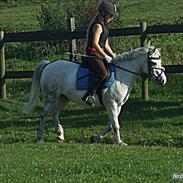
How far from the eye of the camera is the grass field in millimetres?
9445

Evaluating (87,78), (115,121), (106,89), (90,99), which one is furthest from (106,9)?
(115,121)

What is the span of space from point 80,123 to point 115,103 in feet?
8.66

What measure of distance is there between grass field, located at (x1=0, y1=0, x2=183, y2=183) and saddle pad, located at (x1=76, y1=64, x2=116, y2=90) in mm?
1118

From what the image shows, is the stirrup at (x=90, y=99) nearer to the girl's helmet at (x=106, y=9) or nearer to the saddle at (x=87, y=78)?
the saddle at (x=87, y=78)

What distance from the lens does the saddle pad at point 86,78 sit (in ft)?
44.4

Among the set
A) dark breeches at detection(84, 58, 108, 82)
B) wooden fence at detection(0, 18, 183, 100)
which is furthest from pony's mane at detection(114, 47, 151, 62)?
wooden fence at detection(0, 18, 183, 100)

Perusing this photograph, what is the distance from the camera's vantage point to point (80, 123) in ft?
52.5

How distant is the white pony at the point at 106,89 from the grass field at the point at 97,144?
528 mm

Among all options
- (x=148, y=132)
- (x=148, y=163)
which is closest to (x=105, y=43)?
(x=148, y=132)

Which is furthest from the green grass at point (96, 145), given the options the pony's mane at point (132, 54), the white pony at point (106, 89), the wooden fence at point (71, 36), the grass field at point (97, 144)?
the pony's mane at point (132, 54)

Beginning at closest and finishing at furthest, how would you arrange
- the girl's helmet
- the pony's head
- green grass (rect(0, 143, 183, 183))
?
green grass (rect(0, 143, 183, 183)) < the girl's helmet < the pony's head

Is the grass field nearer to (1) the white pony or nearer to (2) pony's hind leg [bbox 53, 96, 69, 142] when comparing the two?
(2) pony's hind leg [bbox 53, 96, 69, 142]

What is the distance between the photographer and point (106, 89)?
1352 centimetres

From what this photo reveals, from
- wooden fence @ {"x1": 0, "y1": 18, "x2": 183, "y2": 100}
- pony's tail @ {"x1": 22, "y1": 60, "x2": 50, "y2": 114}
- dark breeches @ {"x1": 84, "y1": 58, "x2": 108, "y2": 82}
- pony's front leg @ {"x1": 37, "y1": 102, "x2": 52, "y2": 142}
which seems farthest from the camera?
wooden fence @ {"x1": 0, "y1": 18, "x2": 183, "y2": 100}
